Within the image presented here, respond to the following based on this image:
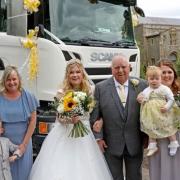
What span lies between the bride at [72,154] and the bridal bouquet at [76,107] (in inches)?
2.6

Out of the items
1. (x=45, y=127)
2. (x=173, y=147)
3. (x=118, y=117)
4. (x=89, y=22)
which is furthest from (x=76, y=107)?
(x=89, y=22)

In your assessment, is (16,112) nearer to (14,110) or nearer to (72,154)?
(14,110)

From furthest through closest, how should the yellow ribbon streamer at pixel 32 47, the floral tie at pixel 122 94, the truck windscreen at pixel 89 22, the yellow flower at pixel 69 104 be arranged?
the truck windscreen at pixel 89 22 → the yellow ribbon streamer at pixel 32 47 → the floral tie at pixel 122 94 → the yellow flower at pixel 69 104

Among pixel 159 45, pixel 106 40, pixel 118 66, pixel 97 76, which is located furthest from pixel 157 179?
pixel 159 45

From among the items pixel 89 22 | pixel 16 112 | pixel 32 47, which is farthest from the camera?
pixel 89 22

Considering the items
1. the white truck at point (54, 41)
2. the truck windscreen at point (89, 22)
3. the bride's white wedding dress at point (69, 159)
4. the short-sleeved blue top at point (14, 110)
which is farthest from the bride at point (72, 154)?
the truck windscreen at point (89, 22)

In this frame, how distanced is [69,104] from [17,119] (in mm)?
602

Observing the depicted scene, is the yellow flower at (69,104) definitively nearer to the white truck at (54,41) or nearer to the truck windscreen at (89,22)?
the white truck at (54,41)

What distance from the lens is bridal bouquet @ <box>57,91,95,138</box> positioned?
4.62 m

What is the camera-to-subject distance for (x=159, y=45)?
6084 centimetres

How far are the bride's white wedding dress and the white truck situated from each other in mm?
909

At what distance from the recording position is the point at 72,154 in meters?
4.81

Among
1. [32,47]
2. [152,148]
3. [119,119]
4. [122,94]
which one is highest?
[32,47]

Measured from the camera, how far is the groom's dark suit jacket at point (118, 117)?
479cm
